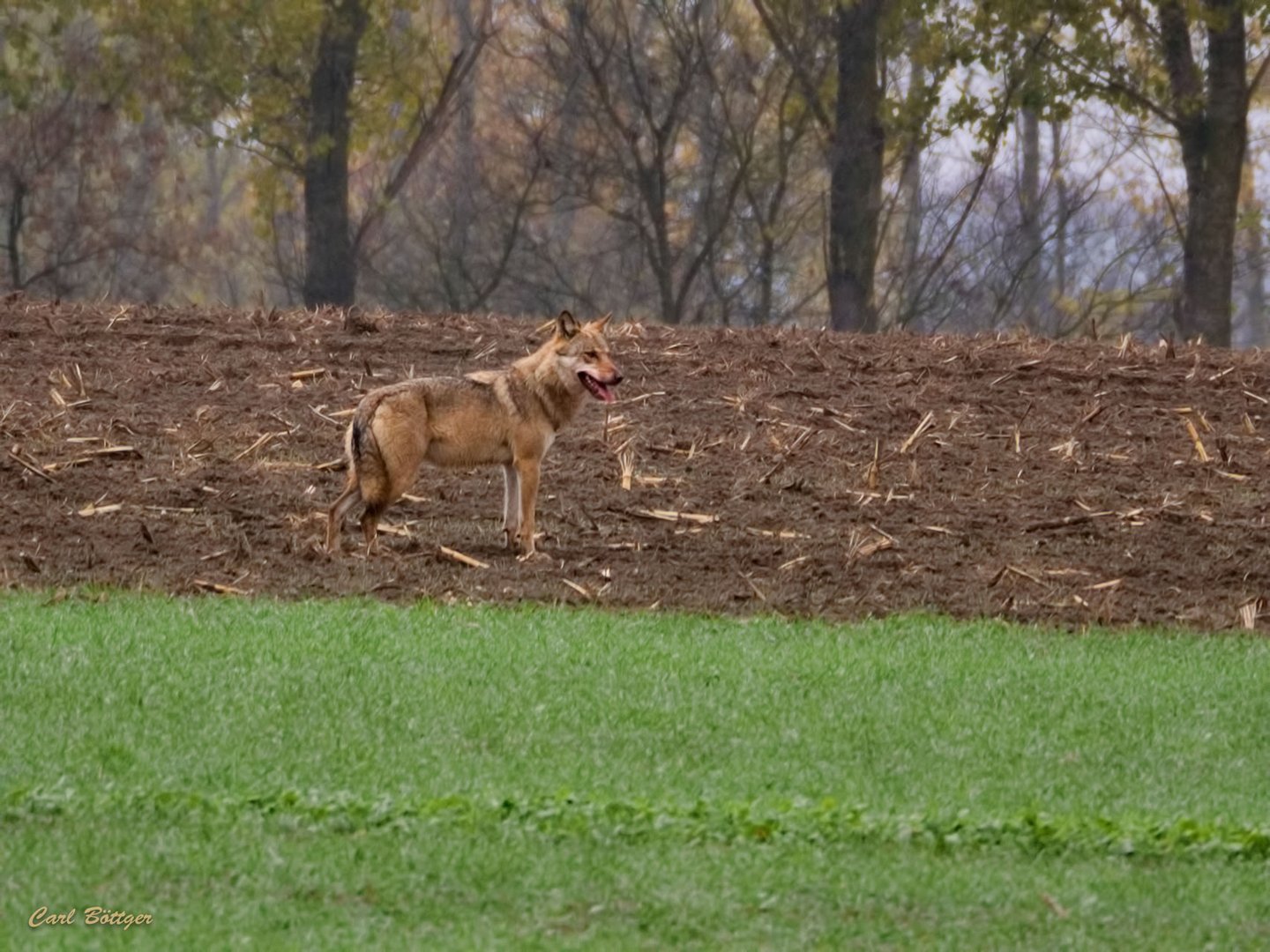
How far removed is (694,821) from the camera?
8.00m

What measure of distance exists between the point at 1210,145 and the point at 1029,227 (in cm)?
915

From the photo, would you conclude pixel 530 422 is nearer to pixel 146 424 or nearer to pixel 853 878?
pixel 146 424

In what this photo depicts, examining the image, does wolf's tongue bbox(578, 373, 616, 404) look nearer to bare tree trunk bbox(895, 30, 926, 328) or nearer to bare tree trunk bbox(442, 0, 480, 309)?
bare tree trunk bbox(895, 30, 926, 328)

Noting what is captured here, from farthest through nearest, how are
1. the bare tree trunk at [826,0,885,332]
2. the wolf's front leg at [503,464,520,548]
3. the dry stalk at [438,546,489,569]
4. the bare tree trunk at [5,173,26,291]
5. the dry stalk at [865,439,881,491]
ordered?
the bare tree trunk at [5,173,26,291] → the bare tree trunk at [826,0,885,332] → the dry stalk at [865,439,881,491] → the wolf's front leg at [503,464,520,548] → the dry stalk at [438,546,489,569]

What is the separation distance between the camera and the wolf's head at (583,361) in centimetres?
1506

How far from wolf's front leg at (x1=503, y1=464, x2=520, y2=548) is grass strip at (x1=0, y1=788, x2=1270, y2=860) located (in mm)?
6606

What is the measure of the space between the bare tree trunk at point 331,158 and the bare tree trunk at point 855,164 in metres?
9.08

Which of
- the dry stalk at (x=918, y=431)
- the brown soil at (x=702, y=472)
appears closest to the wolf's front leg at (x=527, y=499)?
the brown soil at (x=702, y=472)

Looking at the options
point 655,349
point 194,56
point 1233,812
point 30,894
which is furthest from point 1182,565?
point 194,56

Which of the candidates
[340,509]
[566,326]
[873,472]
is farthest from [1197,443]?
[340,509]

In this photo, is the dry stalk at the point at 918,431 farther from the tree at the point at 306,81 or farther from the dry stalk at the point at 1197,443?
the tree at the point at 306,81

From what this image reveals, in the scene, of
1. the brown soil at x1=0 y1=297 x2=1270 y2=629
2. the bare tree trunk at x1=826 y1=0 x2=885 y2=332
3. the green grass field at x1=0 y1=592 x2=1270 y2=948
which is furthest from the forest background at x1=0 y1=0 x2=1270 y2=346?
the green grass field at x1=0 y1=592 x2=1270 y2=948

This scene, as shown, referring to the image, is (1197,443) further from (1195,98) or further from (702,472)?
(1195,98)

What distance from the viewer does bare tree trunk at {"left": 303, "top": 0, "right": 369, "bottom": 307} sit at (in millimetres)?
36281
